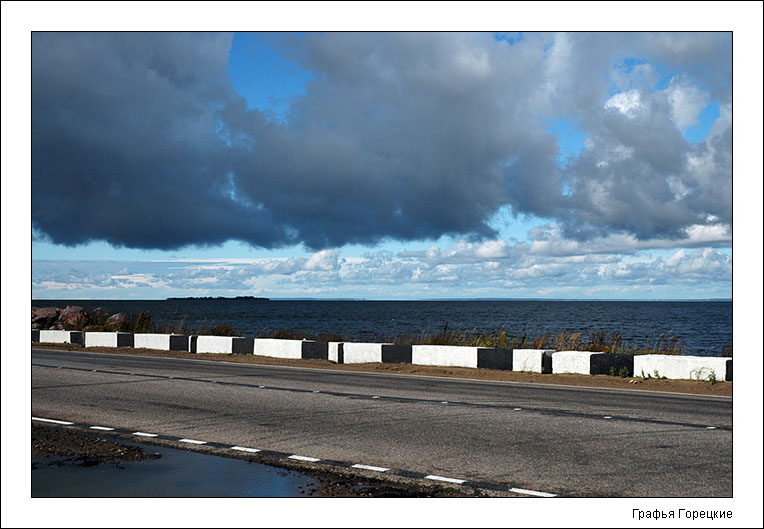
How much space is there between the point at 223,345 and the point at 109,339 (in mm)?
7466

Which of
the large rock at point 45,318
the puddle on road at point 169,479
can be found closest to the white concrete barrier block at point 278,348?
the puddle on road at point 169,479

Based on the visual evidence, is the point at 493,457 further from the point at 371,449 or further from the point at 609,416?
the point at 609,416

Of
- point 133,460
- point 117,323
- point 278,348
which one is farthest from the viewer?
point 117,323

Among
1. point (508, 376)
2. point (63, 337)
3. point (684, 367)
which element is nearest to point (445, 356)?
point (508, 376)

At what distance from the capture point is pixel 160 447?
8844mm

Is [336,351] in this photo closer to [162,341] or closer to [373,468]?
[162,341]

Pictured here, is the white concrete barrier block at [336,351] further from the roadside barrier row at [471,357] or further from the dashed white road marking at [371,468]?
the dashed white road marking at [371,468]

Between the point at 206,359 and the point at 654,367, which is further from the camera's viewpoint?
the point at 206,359

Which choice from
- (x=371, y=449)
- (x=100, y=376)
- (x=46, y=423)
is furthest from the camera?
(x=100, y=376)

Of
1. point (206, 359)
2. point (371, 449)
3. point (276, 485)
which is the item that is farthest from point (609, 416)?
point (206, 359)

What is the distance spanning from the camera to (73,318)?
141ft

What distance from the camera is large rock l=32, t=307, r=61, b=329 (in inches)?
1764

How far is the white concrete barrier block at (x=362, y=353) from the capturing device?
22.3 m

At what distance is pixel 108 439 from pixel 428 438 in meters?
4.10
